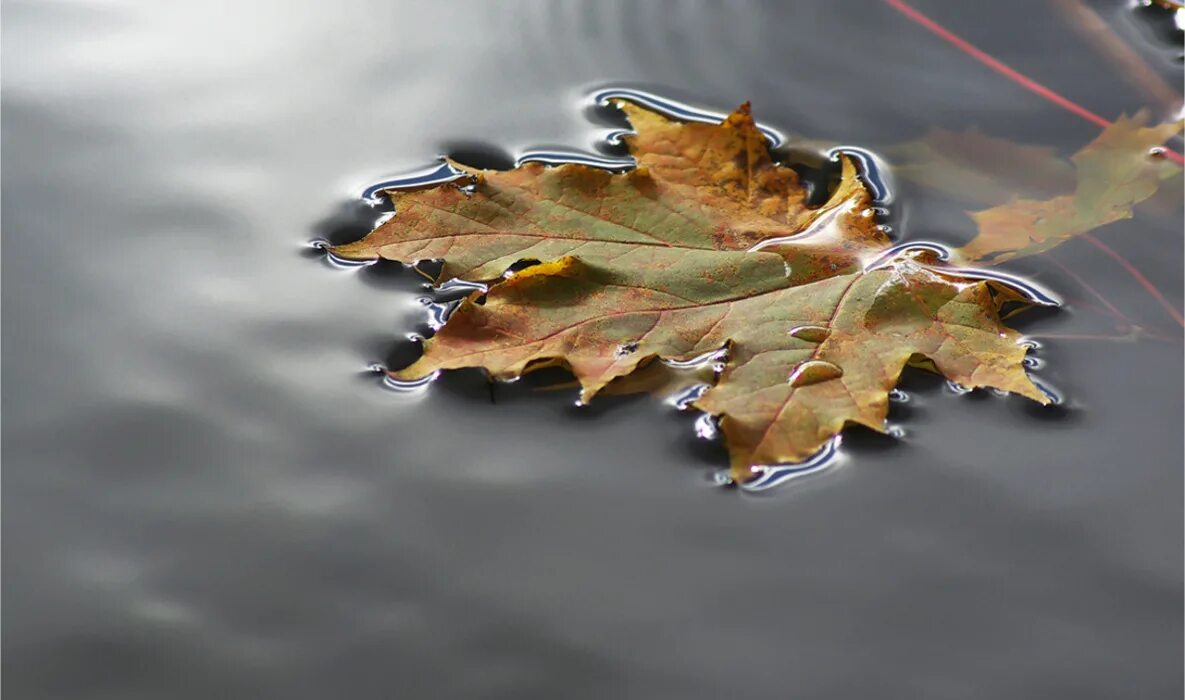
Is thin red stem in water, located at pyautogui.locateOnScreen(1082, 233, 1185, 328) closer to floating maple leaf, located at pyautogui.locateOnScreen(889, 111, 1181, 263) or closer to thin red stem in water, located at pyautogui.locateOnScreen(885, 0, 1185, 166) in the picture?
floating maple leaf, located at pyautogui.locateOnScreen(889, 111, 1181, 263)

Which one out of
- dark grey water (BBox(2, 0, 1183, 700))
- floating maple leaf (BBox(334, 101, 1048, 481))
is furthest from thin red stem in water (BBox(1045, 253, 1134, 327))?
floating maple leaf (BBox(334, 101, 1048, 481))

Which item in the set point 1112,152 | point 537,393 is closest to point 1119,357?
point 1112,152

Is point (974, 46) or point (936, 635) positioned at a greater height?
point (974, 46)

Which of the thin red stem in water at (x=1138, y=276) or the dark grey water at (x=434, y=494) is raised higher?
the thin red stem in water at (x=1138, y=276)

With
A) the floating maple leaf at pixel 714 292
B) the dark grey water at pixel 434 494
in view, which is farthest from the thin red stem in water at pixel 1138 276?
the floating maple leaf at pixel 714 292

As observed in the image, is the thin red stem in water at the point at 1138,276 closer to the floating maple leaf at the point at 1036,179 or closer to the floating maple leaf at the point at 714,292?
the floating maple leaf at the point at 1036,179

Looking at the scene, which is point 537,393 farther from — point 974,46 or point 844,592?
point 974,46
